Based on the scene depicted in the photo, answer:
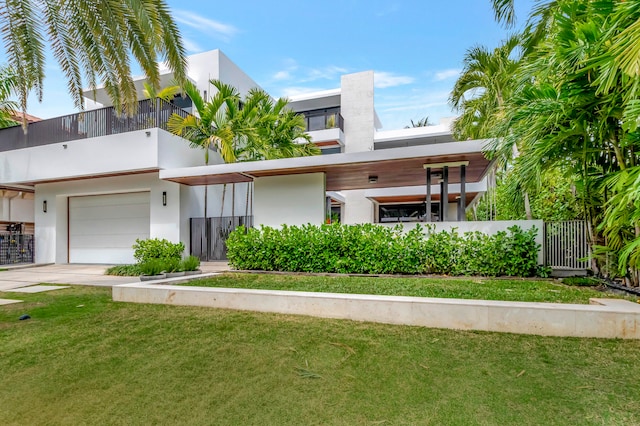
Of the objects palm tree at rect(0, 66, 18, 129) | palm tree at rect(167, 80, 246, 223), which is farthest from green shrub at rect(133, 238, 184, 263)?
palm tree at rect(0, 66, 18, 129)

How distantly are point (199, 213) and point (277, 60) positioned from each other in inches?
318

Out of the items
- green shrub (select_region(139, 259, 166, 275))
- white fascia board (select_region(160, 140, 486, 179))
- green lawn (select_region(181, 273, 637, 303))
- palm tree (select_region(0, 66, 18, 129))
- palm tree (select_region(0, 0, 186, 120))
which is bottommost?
green lawn (select_region(181, 273, 637, 303))

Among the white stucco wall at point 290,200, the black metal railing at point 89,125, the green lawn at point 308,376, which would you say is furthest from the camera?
the black metal railing at point 89,125

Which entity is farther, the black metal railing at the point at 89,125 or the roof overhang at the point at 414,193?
the roof overhang at the point at 414,193

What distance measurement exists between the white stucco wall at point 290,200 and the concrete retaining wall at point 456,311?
14.8 feet

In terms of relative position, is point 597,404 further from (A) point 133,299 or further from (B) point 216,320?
(A) point 133,299

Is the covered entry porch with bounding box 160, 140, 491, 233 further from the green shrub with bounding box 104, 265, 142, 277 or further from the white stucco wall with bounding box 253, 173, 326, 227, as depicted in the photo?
the green shrub with bounding box 104, 265, 142, 277

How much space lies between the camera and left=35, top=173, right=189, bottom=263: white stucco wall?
11.6 meters

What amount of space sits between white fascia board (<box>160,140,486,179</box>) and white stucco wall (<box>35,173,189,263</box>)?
5.81 feet

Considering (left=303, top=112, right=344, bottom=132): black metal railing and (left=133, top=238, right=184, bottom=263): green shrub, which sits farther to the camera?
(left=303, top=112, right=344, bottom=132): black metal railing

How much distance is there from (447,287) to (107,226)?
13.2 m

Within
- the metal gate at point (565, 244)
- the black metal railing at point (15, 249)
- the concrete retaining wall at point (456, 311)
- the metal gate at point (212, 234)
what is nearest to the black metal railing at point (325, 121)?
the metal gate at point (212, 234)

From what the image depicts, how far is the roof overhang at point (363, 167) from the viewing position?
25.8ft

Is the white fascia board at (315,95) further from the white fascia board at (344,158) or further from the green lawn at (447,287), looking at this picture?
the green lawn at (447,287)
